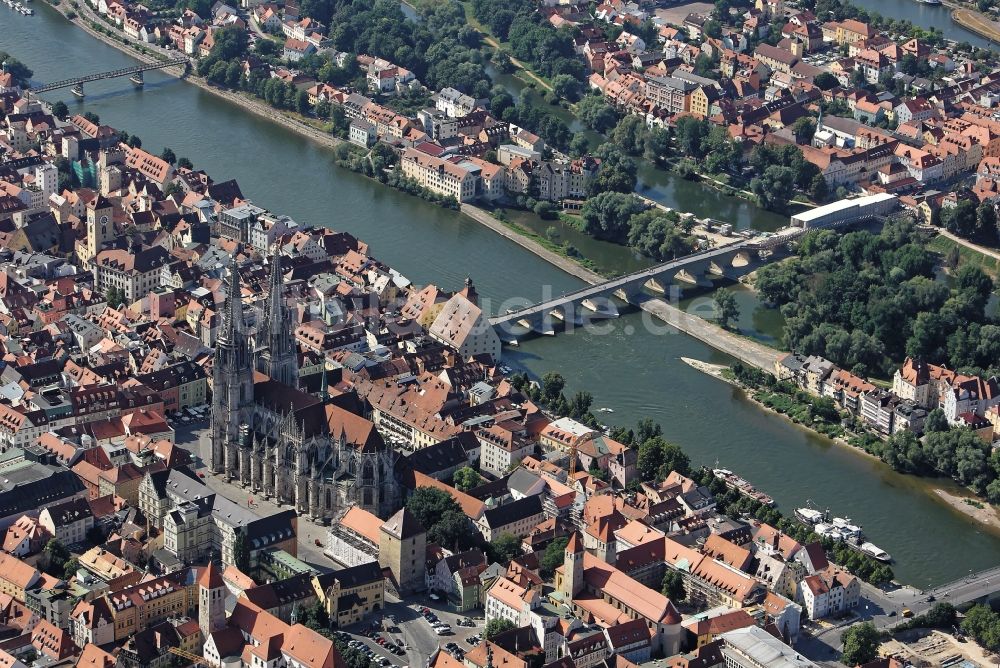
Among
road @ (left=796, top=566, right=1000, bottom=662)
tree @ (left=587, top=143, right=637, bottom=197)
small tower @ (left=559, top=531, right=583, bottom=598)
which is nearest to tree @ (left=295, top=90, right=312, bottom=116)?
tree @ (left=587, top=143, right=637, bottom=197)

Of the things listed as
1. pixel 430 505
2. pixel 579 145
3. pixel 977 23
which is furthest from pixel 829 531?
pixel 977 23

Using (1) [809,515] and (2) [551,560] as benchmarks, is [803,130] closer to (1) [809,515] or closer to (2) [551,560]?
Answer: (1) [809,515]

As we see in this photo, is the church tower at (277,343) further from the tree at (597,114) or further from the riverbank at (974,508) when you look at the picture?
the tree at (597,114)

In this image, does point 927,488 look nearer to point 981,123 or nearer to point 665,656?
point 665,656

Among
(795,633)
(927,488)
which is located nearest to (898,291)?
(927,488)

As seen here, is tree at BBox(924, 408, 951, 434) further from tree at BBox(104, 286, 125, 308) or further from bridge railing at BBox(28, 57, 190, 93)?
bridge railing at BBox(28, 57, 190, 93)

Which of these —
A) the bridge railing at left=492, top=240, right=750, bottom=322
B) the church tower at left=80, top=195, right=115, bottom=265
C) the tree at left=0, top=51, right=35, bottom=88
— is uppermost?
the bridge railing at left=492, top=240, right=750, bottom=322

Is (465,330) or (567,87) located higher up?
(465,330)
